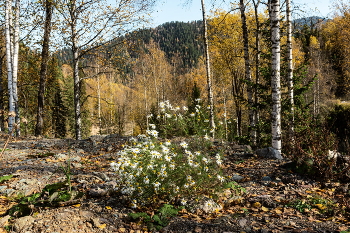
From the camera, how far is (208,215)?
3244 mm

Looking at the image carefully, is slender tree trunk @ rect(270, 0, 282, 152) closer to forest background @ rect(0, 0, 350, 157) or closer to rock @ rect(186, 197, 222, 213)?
forest background @ rect(0, 0, 350, 157)

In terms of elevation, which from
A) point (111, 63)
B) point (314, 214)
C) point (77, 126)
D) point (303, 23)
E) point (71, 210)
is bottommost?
point (314, 214)

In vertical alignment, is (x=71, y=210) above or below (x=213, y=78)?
below

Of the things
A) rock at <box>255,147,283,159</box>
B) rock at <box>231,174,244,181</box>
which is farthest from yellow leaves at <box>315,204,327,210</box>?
rock at <box>255,147,283,159</box>

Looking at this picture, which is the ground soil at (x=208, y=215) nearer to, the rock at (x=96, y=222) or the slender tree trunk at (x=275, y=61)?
the rock at (x=96, y=222)

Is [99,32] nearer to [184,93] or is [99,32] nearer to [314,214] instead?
[314,214]

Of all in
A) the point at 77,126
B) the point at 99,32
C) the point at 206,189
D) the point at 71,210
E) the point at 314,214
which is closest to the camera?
the point at 71,210

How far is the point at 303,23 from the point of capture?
283 inches

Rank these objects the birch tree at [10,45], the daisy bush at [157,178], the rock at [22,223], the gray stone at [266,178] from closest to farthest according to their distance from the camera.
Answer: the rock at [22,223]
the daisy bush at [157,178]
the gray stone at [266,178]
the birch tree at [10,45]

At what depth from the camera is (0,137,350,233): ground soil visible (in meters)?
2.66

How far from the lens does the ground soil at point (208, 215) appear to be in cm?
266

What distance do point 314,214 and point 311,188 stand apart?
1.04 m

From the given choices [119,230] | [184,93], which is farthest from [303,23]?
[184,93]

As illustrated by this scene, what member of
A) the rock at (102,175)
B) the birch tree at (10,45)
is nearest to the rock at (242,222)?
the rock at (102,175)
